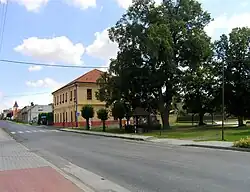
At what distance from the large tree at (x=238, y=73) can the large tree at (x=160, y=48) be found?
368cm

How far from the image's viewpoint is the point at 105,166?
13594mm

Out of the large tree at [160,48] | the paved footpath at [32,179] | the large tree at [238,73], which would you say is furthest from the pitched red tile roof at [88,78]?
the paved footpath at [32,179]

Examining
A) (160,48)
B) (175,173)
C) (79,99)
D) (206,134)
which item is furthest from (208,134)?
(79,99)

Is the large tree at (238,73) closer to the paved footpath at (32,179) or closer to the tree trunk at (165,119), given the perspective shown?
the tree trunk at (165,119)

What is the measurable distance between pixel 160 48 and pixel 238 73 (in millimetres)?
10571

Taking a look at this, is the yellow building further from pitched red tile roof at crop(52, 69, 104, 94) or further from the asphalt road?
the asphalt road

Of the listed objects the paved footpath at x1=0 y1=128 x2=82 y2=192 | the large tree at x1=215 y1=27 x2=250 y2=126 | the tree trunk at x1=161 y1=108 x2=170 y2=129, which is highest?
the large tree at x1=215 y1=27 x2=250 y2=126

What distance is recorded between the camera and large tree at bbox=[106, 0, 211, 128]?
139ft

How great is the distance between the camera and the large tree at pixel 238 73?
1722 inches

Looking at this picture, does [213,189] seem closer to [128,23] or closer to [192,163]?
[192,163]

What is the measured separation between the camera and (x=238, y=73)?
145 feet

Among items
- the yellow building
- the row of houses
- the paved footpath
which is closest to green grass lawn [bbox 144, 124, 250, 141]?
the paved footpath

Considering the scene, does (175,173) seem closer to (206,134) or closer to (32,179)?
(32,179)

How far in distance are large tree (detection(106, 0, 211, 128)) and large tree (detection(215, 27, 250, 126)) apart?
3678 mm
